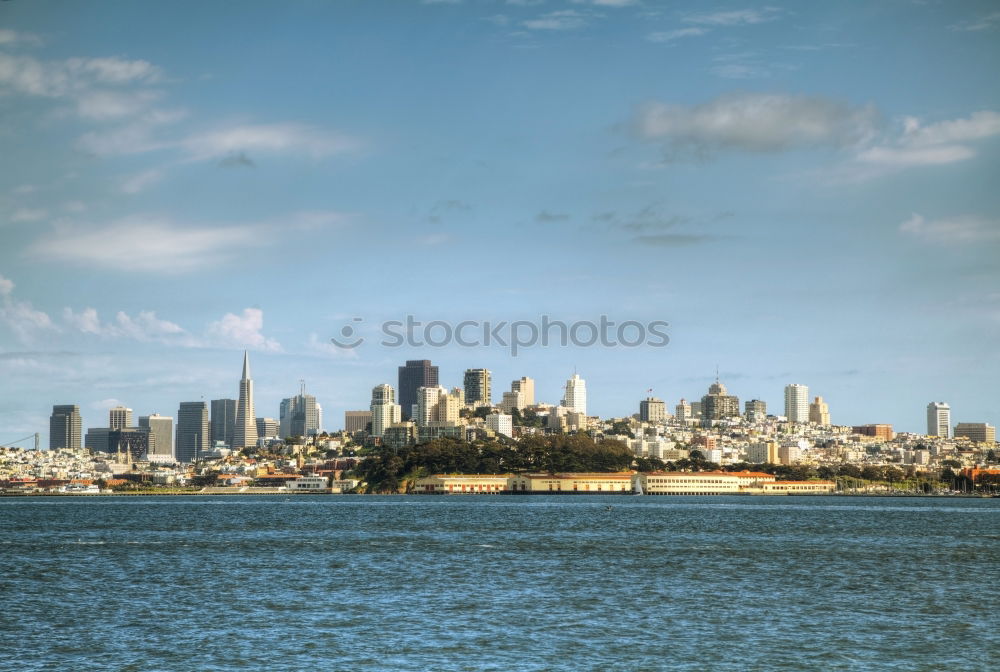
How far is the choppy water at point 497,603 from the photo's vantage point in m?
30.6

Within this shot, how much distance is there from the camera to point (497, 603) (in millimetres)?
39875

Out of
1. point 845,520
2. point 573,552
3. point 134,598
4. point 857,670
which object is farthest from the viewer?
point 845,520

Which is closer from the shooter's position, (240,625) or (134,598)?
(240,625)

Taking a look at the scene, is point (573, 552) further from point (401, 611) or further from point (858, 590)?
point (401, 611)

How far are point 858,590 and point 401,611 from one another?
17.1 meters

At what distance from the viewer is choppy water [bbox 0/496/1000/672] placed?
30.6m

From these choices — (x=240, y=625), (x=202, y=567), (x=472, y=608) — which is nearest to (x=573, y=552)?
(x=202, y=567)

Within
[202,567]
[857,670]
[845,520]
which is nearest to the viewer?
[857,670]

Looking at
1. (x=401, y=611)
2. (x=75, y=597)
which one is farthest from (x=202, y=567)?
(x=401, y=611)

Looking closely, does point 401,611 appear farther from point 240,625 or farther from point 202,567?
point 202,567

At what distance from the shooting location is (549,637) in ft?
109

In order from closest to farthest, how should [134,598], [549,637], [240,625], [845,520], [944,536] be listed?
[549,637], [240,625], [134,598], [944,536], [845,520]

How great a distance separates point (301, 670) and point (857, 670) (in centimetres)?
1309

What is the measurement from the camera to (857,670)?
2877 centimetres
